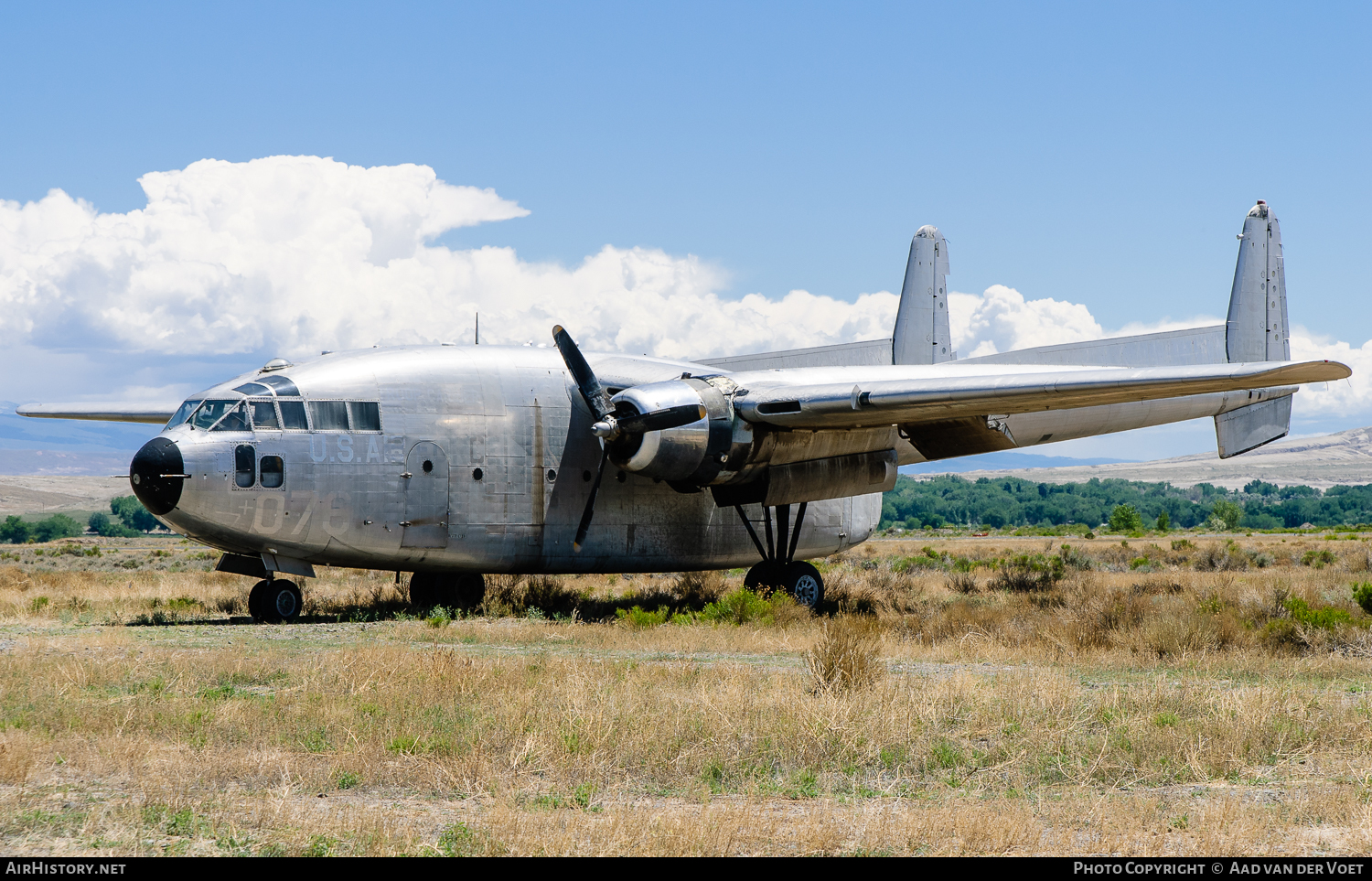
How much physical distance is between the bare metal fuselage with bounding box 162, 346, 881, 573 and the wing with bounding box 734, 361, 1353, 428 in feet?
9.80

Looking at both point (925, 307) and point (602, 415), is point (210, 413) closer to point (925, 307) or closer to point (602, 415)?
point (602, 415)

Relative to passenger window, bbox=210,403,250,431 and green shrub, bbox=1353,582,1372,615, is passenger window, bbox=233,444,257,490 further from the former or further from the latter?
green shrub, bbox=1353,582,1372,615

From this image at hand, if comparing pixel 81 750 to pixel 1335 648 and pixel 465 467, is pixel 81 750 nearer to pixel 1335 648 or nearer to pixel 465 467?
pixel 465 467

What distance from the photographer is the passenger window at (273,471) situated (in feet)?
58.5

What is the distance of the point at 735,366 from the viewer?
2442cm

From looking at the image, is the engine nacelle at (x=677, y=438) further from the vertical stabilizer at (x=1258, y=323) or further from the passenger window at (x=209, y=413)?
the vertical stabilizer at (x=1258, y=323)

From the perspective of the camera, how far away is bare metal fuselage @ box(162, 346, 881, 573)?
1788cm

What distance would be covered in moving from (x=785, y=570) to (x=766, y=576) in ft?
1.34

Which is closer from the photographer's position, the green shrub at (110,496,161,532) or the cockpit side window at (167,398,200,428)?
the cockpit side window at (167,398,200,428)

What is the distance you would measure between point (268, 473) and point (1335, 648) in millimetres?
15865

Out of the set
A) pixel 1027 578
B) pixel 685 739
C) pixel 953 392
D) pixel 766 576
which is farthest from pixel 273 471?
pixel 1027 578

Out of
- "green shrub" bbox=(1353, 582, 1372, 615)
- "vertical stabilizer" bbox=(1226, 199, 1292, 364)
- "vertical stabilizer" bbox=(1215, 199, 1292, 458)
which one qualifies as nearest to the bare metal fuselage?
"green shrub" bbox=(1353, 582, 1372, 615)

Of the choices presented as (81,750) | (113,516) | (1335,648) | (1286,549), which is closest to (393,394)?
Answer: (81,750)

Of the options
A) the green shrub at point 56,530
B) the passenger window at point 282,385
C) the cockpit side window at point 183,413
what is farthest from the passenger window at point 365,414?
the green shrub at point 56,530
